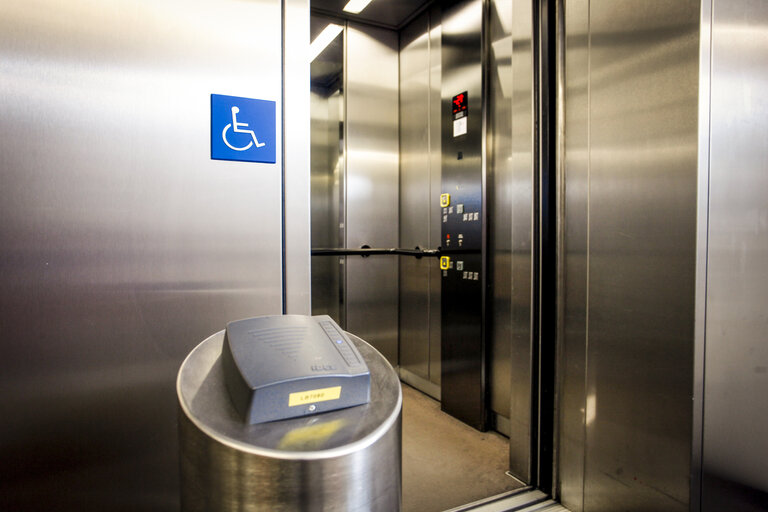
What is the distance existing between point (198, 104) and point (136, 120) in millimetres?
163

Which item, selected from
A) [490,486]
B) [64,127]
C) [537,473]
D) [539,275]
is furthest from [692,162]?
[64,127]

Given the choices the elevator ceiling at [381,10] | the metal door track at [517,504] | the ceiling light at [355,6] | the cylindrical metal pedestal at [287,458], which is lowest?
the metal door track at [517,504]

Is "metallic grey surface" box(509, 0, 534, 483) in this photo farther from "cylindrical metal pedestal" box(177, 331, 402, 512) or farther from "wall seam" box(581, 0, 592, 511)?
"cylindrical metal pedestal" box(177, 331, 402, 512)

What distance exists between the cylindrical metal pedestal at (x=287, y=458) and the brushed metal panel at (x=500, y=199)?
6.50 ft

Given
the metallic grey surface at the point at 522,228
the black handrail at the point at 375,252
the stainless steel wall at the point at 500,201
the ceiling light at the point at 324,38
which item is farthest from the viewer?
the ceiling light at the point at 324,38

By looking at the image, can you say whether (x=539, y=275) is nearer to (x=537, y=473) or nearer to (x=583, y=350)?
(x=583, y=350)

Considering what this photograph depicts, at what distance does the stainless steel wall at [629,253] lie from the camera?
4.60 feet

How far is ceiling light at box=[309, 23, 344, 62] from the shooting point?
3.49 meters

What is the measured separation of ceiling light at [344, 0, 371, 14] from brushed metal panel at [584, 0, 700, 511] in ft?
6.41

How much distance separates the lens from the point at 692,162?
1.37 meters

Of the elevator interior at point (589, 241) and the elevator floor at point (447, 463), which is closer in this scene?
the elevator interior at point (589, 241)

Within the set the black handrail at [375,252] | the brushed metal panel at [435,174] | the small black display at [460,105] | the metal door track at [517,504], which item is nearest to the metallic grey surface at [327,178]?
the black handrail at [375,252]

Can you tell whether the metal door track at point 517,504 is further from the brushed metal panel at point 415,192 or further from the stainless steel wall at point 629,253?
the brushed metal panel at point 415,192

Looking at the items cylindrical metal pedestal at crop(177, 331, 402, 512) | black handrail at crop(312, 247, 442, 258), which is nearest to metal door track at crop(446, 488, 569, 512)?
cylindrical metal pedestal at crop(177, 331, 402, 512)
